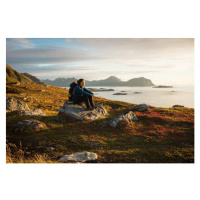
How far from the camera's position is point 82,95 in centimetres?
1470

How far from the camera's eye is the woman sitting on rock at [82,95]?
13.9m

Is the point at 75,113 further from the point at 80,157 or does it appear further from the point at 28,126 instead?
the point at 80,157

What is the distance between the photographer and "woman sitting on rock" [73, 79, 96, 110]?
1386cm

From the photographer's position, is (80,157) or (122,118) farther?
(122,118)

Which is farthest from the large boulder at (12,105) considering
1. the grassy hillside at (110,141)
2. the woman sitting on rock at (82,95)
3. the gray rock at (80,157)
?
the gray rock at (80,157)

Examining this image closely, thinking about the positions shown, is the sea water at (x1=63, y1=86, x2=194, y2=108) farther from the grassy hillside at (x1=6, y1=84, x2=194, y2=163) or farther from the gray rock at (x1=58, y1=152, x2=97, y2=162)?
the gray rock at (x1=58, y1=152, x2=97, y2=162)

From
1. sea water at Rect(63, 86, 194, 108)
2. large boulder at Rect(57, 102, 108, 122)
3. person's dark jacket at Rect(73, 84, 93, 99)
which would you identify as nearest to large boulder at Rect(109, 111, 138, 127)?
large boulder at Rect(57, 102, 108, 122)

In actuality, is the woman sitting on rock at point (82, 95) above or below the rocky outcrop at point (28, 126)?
above

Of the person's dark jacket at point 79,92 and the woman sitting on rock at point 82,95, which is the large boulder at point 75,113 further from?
the person's dark jacket at point 79,92

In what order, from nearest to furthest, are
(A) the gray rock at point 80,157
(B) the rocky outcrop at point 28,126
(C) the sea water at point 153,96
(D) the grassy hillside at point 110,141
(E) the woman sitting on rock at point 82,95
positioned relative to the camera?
(A) the gray rock at point 80,157
(D) the grassy hillside at point 110,141
(B) the rocky outcrop at point 28,126
(E) the woman sitting on rock at point 82,95
(C) the sea water at point 153,96

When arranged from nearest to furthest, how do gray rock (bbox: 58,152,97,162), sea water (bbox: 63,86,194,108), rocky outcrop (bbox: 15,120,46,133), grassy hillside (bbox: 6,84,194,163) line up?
gray rock (bbox: 58,152,97,162)
grassy hillside (bbox: 6,84,194,163)
rocky outcrop (bbox: 15,120,46,133)
sea water (bbox: 63,86,194,108)

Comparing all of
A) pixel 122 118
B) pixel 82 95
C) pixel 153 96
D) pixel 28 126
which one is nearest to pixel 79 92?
pixel 82 95
